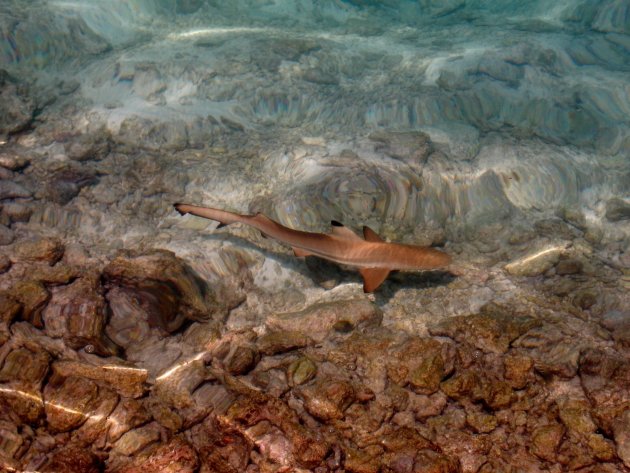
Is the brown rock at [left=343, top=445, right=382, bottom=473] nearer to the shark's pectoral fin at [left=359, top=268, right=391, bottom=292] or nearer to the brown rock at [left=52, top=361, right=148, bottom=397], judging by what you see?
the shark's pectoral fin at [left=359, top=268, right=391, bottom=292]

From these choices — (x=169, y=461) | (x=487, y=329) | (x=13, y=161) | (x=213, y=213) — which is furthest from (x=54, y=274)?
(x=487, y=329)

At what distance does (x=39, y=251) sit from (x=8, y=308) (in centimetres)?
97

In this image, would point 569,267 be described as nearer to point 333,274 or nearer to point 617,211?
point 617,211

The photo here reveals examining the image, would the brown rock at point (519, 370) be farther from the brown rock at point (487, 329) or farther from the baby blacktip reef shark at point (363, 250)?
the baby blacktip reef shark at point (363, 250)

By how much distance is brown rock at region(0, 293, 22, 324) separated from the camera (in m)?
3.16

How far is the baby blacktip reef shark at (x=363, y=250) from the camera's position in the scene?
3992 mm

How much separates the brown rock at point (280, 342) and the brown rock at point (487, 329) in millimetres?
1267

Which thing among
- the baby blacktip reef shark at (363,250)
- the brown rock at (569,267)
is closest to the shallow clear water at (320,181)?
the brown rock at (569,267)

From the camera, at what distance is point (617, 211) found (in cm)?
561

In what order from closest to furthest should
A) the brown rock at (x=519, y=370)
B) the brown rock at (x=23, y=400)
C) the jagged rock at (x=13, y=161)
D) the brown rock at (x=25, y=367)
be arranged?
1. the brown rock at (x=23, y=400)
2. the brown rock at (x=25, y=367)
3. the brown rock at (x=519, y=370)
4. the jagged rock at (x=13, y=161)

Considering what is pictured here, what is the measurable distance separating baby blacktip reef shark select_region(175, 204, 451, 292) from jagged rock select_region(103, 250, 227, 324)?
88 cm

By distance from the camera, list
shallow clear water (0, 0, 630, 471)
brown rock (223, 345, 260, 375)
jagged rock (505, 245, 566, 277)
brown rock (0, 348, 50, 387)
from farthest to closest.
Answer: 1. jagged rock (505, 245, 566, 277)
2. shallow clear water (0, 0, 630, 471)
3. brown rock (223, 345, 260, 375)
4. brown rock (0, 348, 50, 387)

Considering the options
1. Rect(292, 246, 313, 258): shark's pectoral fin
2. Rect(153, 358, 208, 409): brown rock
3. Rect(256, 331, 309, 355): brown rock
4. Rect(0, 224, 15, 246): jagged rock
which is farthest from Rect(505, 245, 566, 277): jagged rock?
Rect(0, 224, 15, 246): jagged rock

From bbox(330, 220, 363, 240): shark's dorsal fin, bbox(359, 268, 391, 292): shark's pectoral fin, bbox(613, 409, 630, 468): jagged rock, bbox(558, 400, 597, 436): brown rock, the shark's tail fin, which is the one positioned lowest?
bbox(558, 400, 597, 436): brown rock
